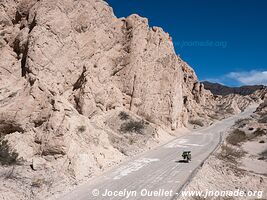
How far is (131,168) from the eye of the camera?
19828mm

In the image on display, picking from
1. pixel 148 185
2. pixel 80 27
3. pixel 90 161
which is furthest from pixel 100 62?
pixel 148 185

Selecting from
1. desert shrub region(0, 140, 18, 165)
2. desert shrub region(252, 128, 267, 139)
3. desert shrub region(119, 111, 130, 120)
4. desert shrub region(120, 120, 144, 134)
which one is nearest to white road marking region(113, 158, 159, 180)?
desert shrub region(0, 140, 18, 165)

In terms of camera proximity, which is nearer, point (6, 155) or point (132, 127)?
point (6, 155)

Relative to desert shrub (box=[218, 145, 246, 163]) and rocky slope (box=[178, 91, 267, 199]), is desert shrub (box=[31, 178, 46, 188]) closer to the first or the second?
rocky slope (box=[178, 91, 267, 199])

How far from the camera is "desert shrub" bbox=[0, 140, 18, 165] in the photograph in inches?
628

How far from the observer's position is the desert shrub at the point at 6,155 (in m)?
15.9

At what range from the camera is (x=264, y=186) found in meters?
19.4

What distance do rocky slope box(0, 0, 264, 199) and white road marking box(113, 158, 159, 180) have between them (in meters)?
1.09

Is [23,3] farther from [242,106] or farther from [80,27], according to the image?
[242,106]

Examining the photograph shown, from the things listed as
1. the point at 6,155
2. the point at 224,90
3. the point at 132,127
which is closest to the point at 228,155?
the point at 132,127

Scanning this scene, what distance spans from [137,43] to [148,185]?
24804 millimetres

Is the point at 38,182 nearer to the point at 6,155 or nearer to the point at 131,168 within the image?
the point at 6,155

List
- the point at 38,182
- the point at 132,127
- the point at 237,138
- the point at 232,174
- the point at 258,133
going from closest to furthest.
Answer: the point at 38,182 → the point at 232,174 → the point at 132,127 → the point at 237,138 → the point at 258,133

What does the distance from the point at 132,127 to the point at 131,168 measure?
36.8 ft
